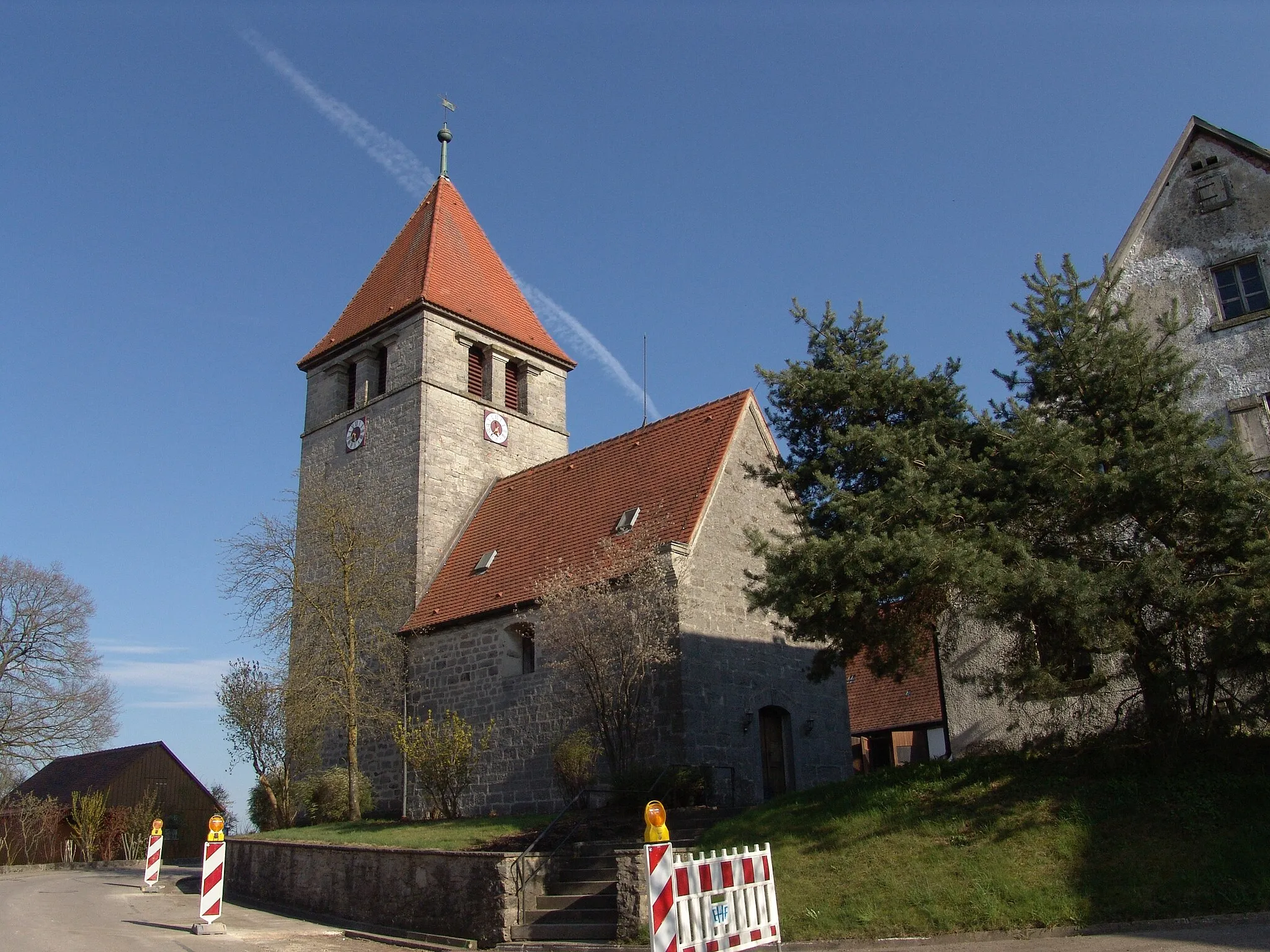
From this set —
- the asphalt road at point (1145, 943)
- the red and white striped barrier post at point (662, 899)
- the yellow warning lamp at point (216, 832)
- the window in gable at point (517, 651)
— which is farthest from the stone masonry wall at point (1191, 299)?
the yellow warning lamp at point (216, 832)

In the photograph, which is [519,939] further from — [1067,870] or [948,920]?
[1067,870]

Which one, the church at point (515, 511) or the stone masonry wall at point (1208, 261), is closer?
the stone masonry wall at point (1208, 261)

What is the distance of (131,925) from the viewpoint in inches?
512

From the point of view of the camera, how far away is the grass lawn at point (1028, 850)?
8.74 m

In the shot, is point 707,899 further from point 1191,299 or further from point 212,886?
point 1191,299

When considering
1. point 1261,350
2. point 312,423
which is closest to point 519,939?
point 1261,350

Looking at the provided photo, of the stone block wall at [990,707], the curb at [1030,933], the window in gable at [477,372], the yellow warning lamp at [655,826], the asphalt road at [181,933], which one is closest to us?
the yellow warning lamp at [655,826]

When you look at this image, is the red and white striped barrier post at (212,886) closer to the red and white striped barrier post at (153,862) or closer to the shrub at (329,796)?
the red and white striped barrier post at (153,862)

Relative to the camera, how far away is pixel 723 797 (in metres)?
16.2

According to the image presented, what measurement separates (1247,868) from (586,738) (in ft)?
32.2

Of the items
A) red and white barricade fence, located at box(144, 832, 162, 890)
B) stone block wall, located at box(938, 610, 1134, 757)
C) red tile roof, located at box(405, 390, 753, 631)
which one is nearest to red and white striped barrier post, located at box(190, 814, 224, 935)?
red and white barricade fence, located at box(144, 832, 162, 890)

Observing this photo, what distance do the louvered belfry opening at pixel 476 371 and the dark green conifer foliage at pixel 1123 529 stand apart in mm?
17853

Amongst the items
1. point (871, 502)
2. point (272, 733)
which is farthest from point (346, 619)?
point (871, 502)

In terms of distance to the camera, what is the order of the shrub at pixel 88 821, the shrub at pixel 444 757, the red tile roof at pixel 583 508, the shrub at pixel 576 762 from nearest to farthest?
the shrub at pixel 576 762 → the shrub at pixel 444 757 → the red tile roof at pixel 583 508 → the shrub at pixel 88 821
